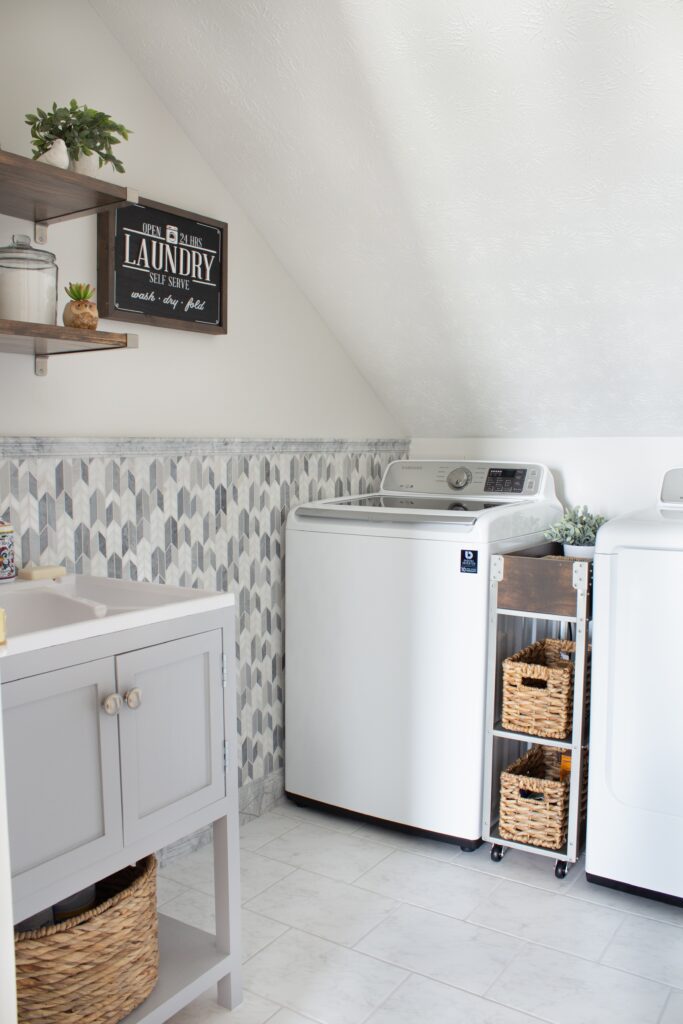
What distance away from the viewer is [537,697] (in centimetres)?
257

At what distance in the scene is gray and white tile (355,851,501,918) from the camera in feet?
7.93

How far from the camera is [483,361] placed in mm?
3031

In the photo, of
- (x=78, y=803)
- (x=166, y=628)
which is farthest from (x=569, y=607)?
(x=78, y=803)

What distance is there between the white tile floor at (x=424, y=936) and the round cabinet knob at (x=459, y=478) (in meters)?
1.25

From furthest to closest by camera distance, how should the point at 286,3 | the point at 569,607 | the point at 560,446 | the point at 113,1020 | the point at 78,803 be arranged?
the point at 560,446, the point at 569,607, the point at 286,3, the point at 113,1020, the point at 78,803

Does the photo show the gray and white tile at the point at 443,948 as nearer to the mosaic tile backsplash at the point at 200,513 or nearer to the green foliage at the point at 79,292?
the mosaic tile backsplash at the point at 200,513

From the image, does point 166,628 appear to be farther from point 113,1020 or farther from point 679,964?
point 679,964

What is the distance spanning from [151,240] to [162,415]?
49cm

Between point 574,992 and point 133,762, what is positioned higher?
point 133,762

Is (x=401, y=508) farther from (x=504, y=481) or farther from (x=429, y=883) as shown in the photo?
(x=429, y=883)

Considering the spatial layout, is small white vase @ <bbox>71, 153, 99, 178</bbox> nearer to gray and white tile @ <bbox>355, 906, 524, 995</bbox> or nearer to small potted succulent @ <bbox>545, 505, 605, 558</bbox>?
small potted succulent @ <bbox>545, 505, 605, 558</bbox>

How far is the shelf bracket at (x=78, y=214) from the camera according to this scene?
199 cm

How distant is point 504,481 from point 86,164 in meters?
1.81

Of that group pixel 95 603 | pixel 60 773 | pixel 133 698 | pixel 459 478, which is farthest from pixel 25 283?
pixel 459 478
